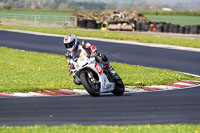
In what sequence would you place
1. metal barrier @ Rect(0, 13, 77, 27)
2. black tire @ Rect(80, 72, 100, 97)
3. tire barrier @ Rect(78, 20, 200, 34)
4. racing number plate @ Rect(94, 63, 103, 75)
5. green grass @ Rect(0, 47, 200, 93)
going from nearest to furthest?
black tire @ Rect(80, 72, 100, 97) → racing number plate @ Rect(94, 63, 103, 75) → green grass @ Rect(0, 47, 200, 93) → tire barrier @ Rect(78, 20, 200, 34) → metal barrier @ Rect(0, 13, 77, 27)

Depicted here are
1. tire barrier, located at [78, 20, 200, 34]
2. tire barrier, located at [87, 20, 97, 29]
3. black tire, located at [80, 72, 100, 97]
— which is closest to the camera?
black tire, located at [80, 72, 100, 97]

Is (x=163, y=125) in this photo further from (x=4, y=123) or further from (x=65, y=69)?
(x=65, y=69)

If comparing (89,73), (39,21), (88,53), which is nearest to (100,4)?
(39,21)

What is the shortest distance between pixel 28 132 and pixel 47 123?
3.49 ft

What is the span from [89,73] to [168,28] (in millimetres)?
34754

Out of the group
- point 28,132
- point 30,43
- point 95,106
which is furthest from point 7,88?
point 30,43

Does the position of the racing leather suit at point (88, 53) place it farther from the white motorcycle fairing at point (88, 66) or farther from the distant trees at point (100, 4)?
the distant trees at point (100, 4)

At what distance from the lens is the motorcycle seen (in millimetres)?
12148

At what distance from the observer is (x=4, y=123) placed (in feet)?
28.6

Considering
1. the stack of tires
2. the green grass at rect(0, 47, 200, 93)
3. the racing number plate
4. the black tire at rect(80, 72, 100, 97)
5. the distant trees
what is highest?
the racing number plate

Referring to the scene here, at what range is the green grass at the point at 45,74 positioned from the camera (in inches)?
567

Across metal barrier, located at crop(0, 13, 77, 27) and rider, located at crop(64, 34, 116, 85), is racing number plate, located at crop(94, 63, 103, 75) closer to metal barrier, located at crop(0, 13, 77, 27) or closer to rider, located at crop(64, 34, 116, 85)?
rider, located at crop(64, 34, 116, 85)

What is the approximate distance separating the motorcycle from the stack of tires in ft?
109

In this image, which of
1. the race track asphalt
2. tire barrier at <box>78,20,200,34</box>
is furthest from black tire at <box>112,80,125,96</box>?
tire barrier at <box>78,20,200,34</box>
